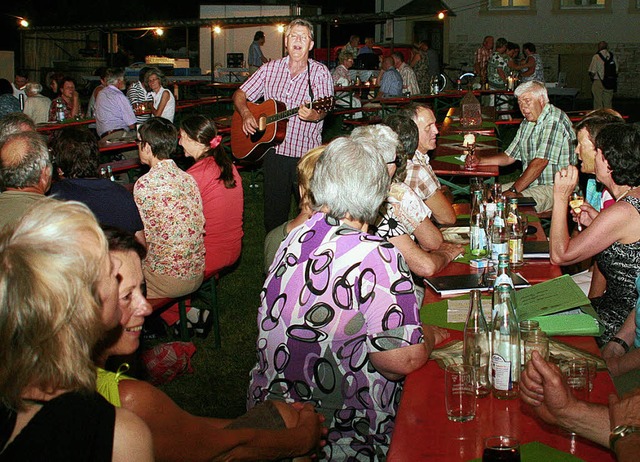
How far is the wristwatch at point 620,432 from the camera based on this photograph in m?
1.92

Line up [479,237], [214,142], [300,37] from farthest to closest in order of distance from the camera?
1. [300,37]
2. [214,142]
3. [479,237]

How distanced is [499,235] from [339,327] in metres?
1.39

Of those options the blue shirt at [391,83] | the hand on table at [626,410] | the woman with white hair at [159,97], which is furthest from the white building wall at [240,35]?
the hand on table at [626,410]

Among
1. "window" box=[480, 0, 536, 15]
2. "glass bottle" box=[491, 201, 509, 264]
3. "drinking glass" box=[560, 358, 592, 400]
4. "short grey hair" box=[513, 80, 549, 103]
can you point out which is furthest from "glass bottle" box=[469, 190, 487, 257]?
"window" box=[480, 0, 536, 15]

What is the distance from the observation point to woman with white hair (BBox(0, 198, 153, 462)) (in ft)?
4.87

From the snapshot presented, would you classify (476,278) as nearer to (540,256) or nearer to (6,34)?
(540,256)

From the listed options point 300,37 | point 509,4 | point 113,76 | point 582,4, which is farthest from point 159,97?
point 582,4

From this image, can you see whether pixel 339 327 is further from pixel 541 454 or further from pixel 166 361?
pixel 166 361

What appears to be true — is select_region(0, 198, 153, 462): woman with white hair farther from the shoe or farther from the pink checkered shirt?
the pink checkered shirt

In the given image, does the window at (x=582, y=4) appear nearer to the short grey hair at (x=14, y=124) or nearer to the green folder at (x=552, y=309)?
the short grey hair at (x=14, y=124)

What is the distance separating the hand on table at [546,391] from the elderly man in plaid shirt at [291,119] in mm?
3615

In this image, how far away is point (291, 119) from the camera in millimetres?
5867

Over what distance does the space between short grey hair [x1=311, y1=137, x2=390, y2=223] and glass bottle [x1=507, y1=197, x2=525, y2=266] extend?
1211 mm

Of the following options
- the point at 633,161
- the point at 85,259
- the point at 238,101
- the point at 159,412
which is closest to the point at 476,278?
the point at 633,161
